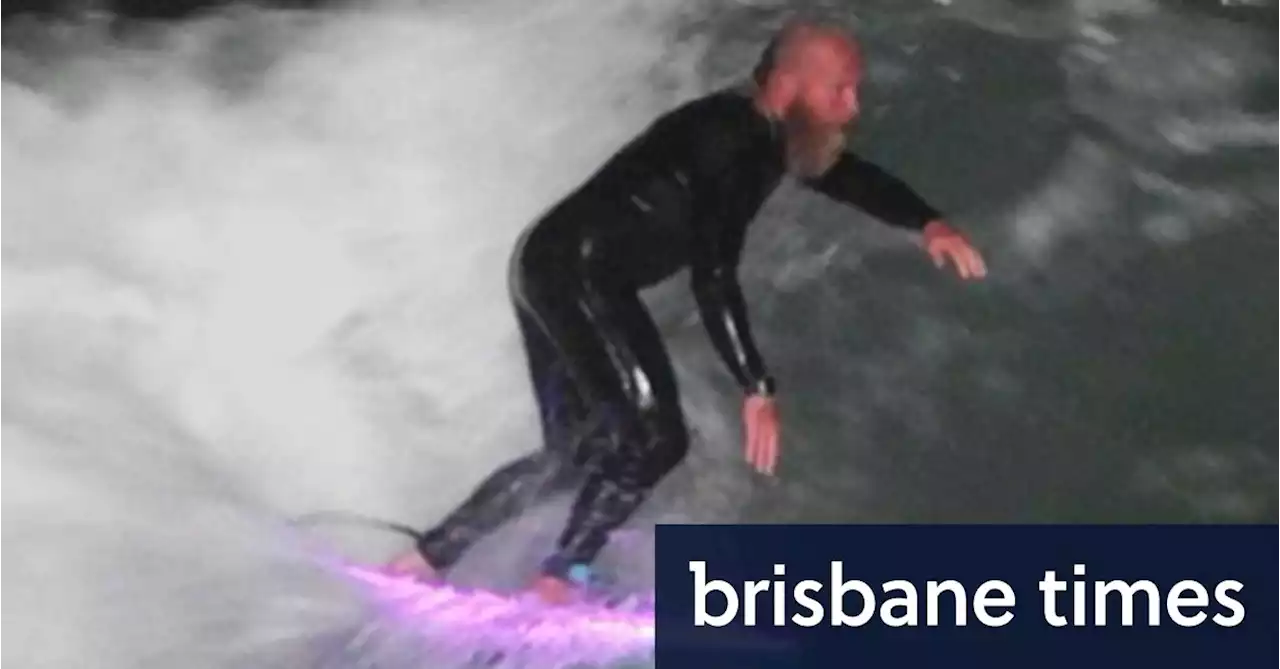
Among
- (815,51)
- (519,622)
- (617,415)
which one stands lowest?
(519,622)

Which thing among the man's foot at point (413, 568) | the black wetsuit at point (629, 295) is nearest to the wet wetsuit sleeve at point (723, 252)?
the black wetsuit at point (629, 295)

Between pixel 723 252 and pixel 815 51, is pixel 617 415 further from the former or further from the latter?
pixel 815 51

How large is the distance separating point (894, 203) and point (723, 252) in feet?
0.51

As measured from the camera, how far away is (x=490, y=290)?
127 centimetres

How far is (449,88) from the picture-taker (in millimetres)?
1311

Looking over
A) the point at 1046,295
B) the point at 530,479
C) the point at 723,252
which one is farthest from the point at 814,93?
the point at 530,479

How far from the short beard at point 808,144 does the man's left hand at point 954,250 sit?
10 centimetres

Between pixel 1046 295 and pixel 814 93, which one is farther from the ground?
pixel 814 93

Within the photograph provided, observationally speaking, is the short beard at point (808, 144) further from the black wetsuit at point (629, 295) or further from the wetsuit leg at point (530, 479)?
the wetsuit leg at point (530, 479)

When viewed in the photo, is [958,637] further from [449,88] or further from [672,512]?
[449,88]

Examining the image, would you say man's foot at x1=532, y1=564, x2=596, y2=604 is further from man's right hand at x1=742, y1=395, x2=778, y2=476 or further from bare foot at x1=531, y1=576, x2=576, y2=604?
man's right hand at x1=742, y1=395, x2=778, y2=476

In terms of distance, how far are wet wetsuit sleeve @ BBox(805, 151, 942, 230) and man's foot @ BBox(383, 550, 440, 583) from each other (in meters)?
0.46

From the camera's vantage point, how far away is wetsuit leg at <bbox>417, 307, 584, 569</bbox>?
1.23 metres

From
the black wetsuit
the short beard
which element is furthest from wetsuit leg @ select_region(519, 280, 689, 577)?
the short beard
